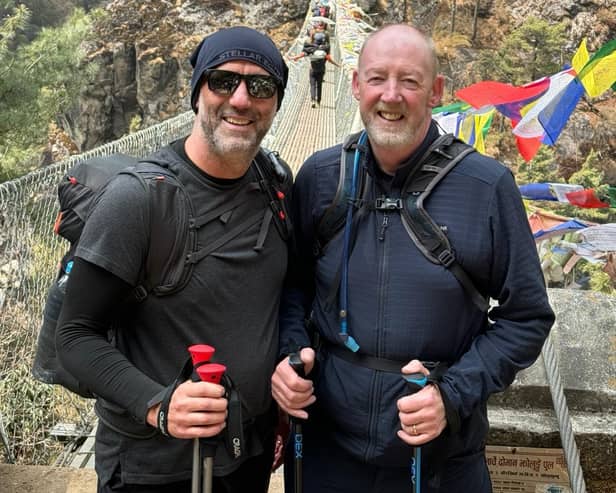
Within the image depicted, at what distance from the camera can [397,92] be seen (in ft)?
3.92

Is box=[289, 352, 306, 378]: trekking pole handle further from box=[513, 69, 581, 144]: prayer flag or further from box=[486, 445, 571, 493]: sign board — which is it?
box=[513, 69, 581, 144]: prayer flag

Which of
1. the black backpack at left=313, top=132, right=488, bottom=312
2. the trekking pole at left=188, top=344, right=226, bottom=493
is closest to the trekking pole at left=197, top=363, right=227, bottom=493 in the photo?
the trekking pole at left=188, top=344, right=226, bottom=493

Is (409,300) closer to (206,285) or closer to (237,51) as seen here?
(206,285)

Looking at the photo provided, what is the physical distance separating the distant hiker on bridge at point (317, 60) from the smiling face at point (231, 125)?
10.00 m

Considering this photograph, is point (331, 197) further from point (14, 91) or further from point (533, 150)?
point (14, 91)

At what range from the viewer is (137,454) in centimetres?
114

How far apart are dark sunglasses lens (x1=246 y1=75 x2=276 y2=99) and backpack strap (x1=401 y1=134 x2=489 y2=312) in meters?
0.31

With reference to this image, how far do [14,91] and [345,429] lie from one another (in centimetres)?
1045

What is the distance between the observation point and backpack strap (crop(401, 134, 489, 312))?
1.14 metres

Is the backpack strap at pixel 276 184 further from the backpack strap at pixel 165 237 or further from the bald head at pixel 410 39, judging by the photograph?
the bald head at pixel 410 39

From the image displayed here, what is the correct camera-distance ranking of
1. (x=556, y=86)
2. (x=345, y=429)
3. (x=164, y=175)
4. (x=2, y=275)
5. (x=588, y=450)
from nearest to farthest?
1. (x=164, y=175)
2. (x=345, y=429)
3. (x=588, y=450)
4. (x=2, y=275)
5. (x=556, y=86)

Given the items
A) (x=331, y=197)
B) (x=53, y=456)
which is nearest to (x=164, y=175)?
(x=331, y=197)

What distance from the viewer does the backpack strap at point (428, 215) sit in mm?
1141

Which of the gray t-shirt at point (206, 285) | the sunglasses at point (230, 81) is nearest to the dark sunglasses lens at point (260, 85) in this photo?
the sunglasses at point (230, 81)
